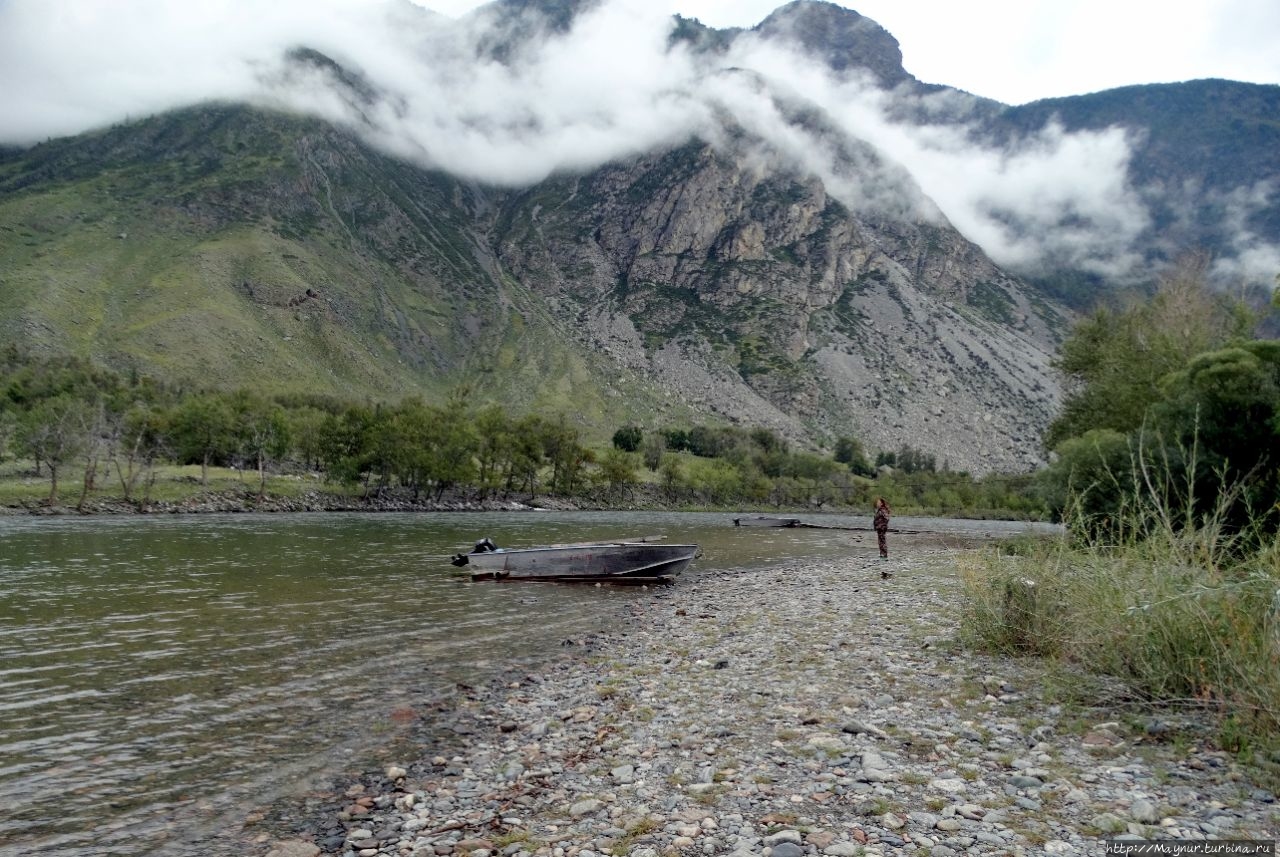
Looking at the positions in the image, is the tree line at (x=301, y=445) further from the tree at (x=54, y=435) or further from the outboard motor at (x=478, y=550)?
the outboard motor at (x=478, y=550)

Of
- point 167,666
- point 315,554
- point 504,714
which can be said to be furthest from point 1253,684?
point 315,554

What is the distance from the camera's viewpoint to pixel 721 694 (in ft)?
42.0

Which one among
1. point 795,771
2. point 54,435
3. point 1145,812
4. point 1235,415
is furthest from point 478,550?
point 54,435

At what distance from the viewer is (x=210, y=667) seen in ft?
51.6

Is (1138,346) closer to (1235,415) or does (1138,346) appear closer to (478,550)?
(1235,415)

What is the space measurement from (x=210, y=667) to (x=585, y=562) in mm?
20281

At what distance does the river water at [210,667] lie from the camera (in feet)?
30.3

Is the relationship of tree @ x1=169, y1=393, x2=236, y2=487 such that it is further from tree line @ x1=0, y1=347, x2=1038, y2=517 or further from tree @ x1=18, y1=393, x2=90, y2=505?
tree @ x1=18, y1=393, x2=90, y2=505

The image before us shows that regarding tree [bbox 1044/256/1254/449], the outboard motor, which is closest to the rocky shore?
the outboard motor

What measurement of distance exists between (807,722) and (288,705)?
9.74 m

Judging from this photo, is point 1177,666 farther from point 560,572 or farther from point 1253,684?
point 560,572

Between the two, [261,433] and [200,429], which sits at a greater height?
[200,429]

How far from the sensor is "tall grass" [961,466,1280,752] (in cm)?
826

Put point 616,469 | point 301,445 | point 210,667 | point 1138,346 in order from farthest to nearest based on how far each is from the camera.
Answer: point 616,469 < point 301,445 < point 1138,346 < point 210,667
